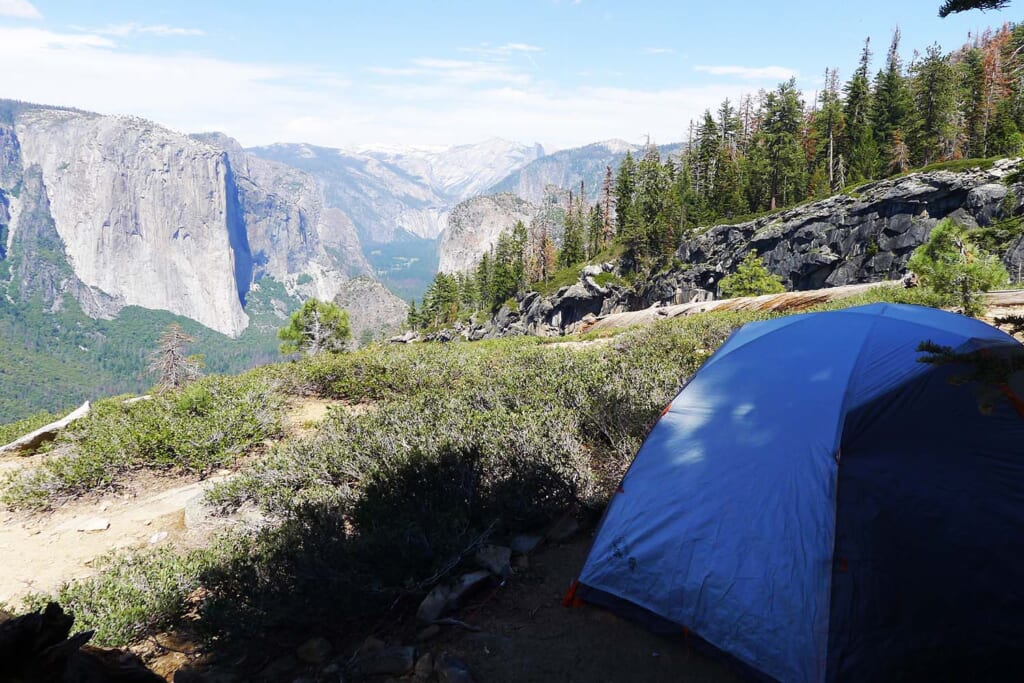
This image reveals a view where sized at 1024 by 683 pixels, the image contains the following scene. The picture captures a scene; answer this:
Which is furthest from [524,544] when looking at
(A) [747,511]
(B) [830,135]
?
(B) [830,135]

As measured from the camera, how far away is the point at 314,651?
4.23 metres

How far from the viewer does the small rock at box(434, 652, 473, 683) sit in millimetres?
3828

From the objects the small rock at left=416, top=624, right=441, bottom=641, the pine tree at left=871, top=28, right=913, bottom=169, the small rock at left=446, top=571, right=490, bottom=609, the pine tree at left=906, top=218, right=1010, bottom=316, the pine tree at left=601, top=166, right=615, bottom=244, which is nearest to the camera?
the small rock at left=416, top=624, right=441, bottom=641

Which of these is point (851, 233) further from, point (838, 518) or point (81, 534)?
point (81, 534)

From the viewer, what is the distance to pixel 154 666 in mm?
4309

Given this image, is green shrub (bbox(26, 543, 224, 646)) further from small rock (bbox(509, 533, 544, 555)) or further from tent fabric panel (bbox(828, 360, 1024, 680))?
tent fabric panel (bbox(828, 360, 1024, 680))

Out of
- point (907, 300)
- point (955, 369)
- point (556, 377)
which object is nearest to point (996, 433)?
point (955, 369)

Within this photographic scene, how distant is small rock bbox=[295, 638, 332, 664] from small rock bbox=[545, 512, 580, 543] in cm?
255

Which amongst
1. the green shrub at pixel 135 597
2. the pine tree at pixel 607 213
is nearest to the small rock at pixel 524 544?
the green shrub at pixel 135 597

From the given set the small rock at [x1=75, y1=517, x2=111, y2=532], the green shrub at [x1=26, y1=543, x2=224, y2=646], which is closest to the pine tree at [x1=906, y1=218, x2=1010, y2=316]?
the green shrub at [x1=26, y1=543, x2=224, y2=646]

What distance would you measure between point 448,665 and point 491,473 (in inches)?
104

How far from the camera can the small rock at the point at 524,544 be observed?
5.56 metres

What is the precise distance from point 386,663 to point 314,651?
69 cm

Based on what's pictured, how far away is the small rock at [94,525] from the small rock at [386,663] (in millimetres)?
5257
